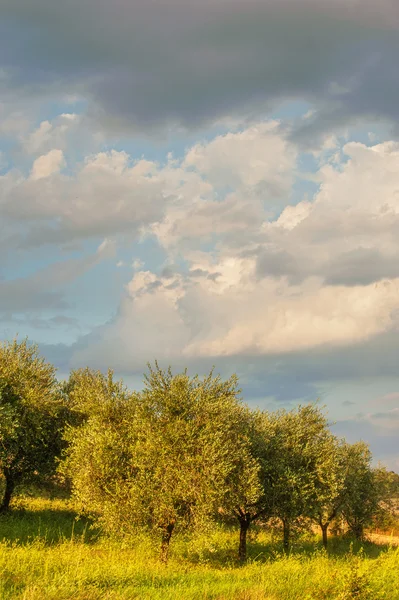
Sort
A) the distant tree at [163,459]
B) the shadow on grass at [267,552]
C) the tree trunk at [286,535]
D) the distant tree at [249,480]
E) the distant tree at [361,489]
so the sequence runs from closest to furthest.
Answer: the distant tree at [163,459] < the distant tree at [249,480] < the shadow on grass at [267,552] < the tree trunk at [286,535] < the distant tree at [361,489]

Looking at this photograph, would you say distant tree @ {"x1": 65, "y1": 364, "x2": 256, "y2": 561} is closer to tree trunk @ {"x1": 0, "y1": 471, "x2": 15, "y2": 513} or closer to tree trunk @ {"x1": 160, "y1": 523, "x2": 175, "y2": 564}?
tree trunk @ {"x1": 160, "y1": 523, "x2": 175, "y2": 564}

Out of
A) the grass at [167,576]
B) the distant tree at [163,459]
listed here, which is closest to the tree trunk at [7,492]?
the grass at [167,576]

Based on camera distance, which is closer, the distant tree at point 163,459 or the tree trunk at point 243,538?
the distant tree at point 163,459

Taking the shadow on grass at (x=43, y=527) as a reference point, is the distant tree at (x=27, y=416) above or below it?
above

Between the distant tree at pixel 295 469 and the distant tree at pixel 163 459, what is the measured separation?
6.20m

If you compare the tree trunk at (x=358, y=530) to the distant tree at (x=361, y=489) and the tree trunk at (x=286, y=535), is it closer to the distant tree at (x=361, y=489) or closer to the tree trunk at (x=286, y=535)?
the distant tree at (x=361, y=489)

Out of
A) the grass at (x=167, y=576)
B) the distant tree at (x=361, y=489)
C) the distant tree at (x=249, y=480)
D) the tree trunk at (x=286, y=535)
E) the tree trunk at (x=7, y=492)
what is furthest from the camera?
the distant tree at (x=361, y=489)

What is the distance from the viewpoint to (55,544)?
3400 cm

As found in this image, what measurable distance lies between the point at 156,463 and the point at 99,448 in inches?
168

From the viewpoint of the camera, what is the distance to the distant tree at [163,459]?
3025cm

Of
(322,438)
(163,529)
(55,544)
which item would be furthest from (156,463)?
(322,438)

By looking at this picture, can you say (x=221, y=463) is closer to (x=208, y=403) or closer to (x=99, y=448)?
(x=208, y=403)

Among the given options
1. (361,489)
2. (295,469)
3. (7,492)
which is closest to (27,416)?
(7,492)

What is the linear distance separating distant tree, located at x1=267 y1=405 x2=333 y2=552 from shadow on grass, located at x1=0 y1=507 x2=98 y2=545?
1368 centimetres
